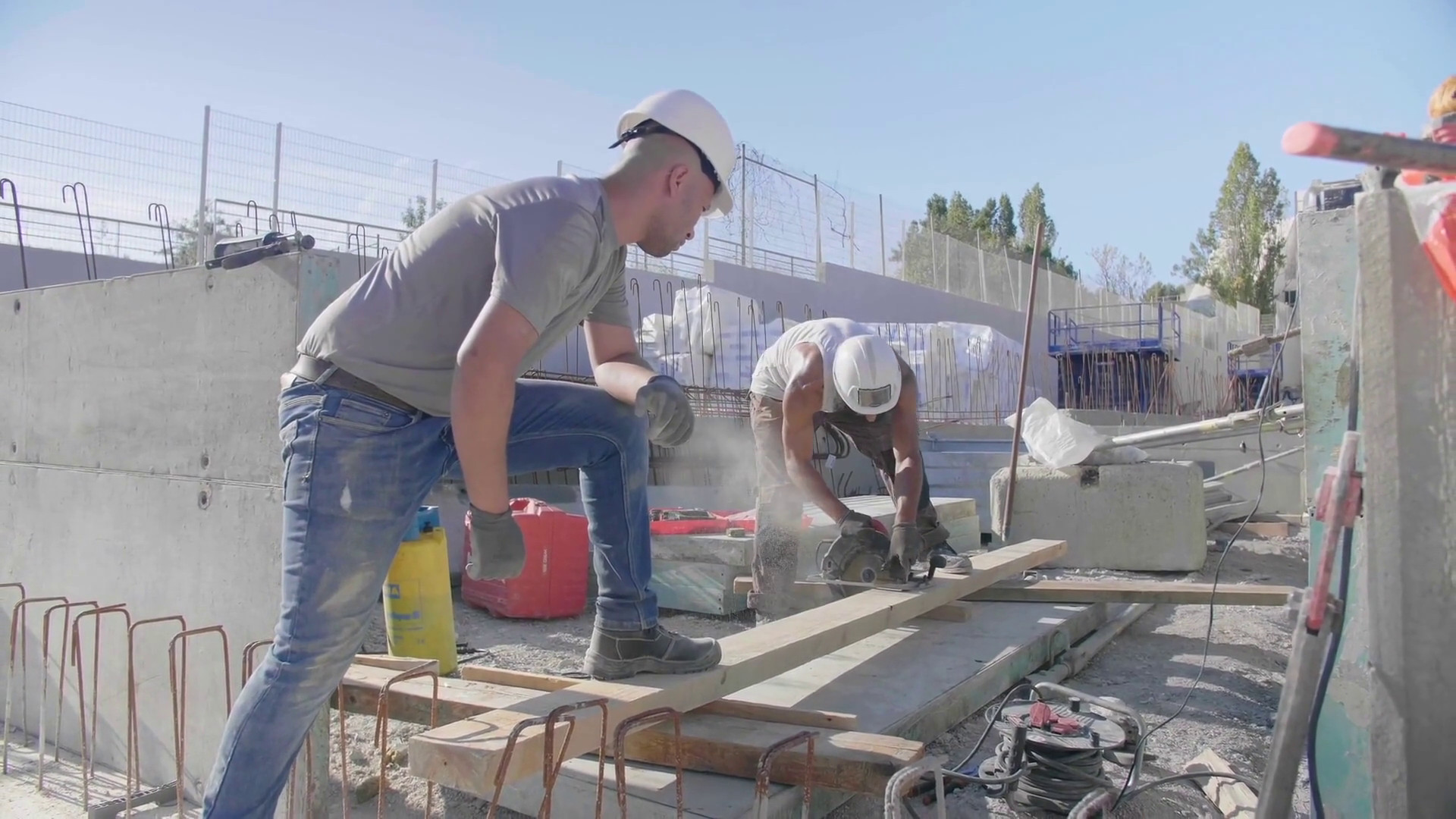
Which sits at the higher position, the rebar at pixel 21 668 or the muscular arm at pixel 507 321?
the muscular arm at pixel 507 321

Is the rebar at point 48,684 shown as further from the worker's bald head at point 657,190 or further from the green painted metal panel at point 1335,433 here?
→ the green painted metal panel at point 1335,433

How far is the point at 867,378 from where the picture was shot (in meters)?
4.39

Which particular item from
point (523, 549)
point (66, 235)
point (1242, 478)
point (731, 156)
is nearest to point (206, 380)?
point (523, 549)

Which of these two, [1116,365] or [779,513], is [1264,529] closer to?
[779,513]

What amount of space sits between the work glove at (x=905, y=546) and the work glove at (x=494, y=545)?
7.43 feet

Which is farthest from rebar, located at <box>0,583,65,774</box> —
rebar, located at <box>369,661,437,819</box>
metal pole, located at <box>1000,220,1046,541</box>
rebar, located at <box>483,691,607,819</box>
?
metal pole, located at <box>1000,220,1046,541</box>

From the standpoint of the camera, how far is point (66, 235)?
9.84m

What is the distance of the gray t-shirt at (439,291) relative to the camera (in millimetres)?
1903

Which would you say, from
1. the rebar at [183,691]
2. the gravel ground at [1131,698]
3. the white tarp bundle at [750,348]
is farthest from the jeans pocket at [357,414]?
the white tarp bundle at [750,348]

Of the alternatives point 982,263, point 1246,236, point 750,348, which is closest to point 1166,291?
point 1246,236

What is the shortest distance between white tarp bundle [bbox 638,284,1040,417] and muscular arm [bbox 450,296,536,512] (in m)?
7.50

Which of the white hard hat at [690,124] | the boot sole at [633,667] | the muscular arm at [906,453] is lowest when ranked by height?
the boot sole at [633,667]

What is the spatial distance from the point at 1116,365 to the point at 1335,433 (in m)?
23.5

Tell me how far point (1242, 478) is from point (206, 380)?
10355mm
